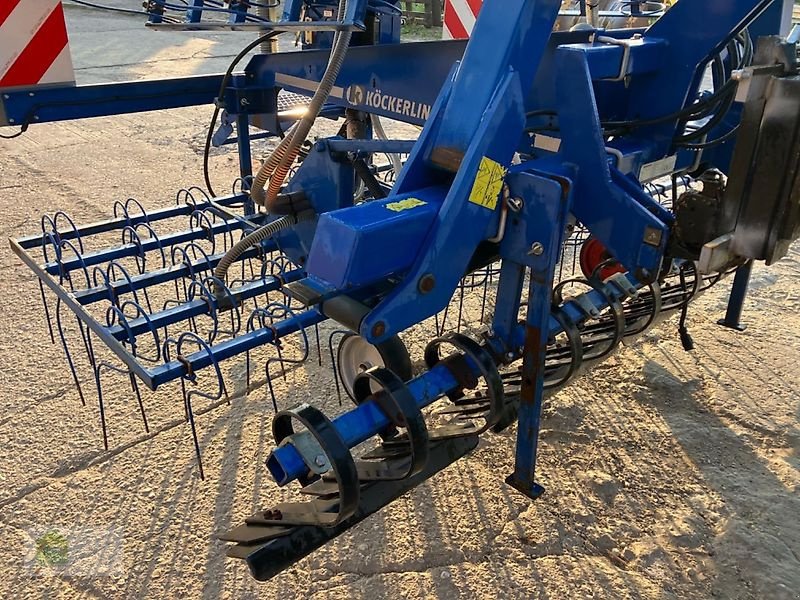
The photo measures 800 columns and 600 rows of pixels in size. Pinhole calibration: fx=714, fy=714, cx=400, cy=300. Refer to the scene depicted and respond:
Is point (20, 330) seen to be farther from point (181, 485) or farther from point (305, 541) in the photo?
point (305, 541)

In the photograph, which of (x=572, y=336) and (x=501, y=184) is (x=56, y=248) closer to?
(x=501, y=184)

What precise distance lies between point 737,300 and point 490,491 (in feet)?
5.09

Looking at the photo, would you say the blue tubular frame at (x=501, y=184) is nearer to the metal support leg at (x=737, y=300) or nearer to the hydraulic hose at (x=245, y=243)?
the hydraulic hose at (x=245, y=243)

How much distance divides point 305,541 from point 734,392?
193 centimetres

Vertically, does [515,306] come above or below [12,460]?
above

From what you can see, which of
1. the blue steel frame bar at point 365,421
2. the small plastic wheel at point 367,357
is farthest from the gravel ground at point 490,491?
the blue steel frame bar at point 365,421

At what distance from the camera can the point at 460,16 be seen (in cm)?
357

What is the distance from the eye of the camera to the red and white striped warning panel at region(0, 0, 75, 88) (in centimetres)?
254

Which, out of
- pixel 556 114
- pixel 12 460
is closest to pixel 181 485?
pixel 12 460

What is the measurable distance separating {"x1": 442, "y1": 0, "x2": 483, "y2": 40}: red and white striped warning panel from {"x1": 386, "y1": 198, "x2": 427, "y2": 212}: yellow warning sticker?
220 cm

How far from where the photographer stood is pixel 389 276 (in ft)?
5.46

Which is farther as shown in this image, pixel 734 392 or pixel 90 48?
pixel 90 48

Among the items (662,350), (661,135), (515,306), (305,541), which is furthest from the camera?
(662,350)

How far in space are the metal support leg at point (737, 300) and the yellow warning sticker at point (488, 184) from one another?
181 cm
